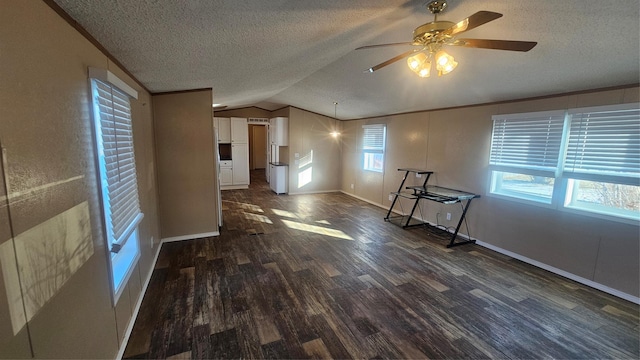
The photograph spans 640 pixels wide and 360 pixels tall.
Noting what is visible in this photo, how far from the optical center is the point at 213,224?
425 centimetres

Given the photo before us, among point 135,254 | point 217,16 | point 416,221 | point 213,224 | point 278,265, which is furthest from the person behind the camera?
point 416,221

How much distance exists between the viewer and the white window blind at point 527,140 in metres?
3.22

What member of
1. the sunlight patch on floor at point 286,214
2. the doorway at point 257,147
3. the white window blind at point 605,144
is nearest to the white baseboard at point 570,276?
the white window blind at point 605,144

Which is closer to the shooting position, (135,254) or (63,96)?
(63,96)

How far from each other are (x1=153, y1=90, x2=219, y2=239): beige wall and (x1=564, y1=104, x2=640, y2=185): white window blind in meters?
4.62

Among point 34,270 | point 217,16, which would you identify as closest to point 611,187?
point 217,16

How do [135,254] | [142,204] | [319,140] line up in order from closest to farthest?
[135,254], [142,204], [319,140]

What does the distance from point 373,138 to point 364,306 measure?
4643 millimetres

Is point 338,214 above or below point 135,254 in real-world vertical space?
below

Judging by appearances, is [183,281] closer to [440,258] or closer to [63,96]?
[63,96]

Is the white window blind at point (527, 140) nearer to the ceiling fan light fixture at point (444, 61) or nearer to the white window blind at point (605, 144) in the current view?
the white window blind at point (605, 144)

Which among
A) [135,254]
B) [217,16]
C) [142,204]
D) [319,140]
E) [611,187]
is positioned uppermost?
[217,16]

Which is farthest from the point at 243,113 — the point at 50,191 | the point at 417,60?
the point at 50,191

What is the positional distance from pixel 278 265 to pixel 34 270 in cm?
249
